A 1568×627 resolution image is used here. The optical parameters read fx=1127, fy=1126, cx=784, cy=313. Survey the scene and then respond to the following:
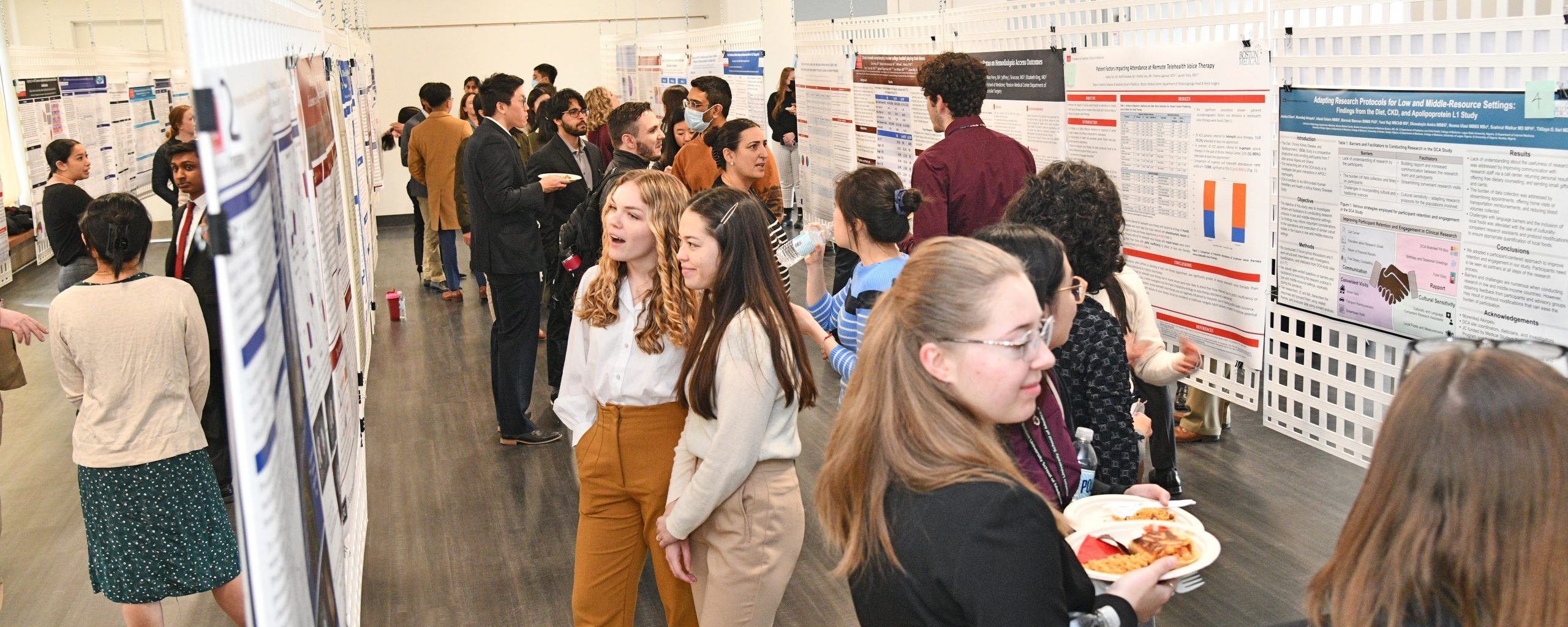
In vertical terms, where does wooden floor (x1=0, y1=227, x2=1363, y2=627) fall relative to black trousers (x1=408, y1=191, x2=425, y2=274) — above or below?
below

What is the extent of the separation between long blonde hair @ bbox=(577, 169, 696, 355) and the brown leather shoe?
3406 mm

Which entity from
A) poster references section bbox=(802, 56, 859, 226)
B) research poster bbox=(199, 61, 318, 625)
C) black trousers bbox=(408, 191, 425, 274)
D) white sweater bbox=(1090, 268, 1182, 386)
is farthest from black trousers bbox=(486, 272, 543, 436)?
black trousers bbox=(408, 191, 425, 274)

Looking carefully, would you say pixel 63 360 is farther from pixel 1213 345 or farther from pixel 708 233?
pixel 1213 345

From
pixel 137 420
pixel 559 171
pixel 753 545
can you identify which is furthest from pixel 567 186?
pixel 753 545

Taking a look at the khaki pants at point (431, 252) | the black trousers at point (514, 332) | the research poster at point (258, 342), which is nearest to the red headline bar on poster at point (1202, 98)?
the black trousers at point (514, 332)

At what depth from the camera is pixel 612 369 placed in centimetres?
265

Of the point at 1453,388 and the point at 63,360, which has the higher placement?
the point at 1453,388

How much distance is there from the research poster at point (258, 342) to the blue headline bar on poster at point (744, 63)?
28.0ft

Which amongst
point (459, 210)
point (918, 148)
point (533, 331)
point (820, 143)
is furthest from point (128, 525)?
point (820, 143)

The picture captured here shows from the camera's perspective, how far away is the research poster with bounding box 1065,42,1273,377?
3.64 m

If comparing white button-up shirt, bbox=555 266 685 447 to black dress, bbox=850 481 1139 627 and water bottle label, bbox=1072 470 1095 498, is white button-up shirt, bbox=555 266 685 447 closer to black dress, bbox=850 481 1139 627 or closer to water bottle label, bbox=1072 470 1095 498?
water bottle label, bbox=1072 470 1095 498

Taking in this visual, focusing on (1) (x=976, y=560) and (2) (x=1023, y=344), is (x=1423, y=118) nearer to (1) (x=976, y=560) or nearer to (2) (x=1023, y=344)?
(2) (x=1023, y=344)

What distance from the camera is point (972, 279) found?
4.98 feet

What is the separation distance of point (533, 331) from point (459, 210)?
3.34 m
